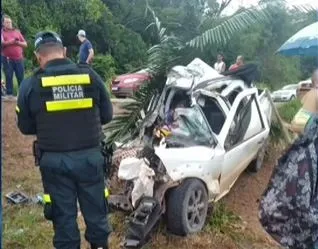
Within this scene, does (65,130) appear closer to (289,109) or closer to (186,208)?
(186,208)

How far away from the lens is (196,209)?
494 centimetres

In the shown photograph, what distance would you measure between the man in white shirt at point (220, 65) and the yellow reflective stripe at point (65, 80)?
4013 mm

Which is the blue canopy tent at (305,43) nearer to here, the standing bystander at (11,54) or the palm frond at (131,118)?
the palm frond at (131,118)

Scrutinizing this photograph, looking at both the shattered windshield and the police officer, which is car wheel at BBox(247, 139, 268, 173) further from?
the police officer

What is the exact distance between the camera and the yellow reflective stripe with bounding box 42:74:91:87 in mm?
3459

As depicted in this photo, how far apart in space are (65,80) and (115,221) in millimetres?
2097

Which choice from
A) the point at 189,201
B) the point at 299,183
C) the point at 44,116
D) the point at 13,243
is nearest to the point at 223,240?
the point at 189,201

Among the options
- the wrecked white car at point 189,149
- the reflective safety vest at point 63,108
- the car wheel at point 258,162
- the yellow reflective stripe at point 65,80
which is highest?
the yellow reflective stripe at point 65,80

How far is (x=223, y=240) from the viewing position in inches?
197

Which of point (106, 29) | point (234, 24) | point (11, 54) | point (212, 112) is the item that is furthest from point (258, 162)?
point (106, 29)

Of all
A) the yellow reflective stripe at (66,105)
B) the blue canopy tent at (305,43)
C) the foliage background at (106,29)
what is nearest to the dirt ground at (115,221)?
the yellow reflective stripe at (66,105)

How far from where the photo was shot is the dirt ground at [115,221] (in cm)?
477

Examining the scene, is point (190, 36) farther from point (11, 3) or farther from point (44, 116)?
point (11, 3)

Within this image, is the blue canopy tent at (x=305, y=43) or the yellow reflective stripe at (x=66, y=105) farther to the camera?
the blue canopy tent at (x=305, y=43)
